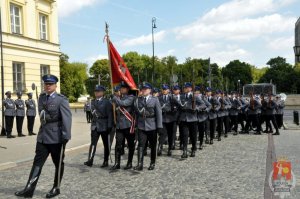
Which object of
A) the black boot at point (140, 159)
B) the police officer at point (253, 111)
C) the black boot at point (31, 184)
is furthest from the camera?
the police officer at point (253, 111)

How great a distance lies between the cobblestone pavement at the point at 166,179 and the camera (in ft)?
22.8

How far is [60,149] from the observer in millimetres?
6902

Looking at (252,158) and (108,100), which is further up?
(108,100)

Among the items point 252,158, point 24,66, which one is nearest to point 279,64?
point 24,66

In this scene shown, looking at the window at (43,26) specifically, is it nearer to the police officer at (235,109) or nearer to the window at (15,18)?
the window at (15,18)

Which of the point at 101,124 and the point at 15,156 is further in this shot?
the point at 15,156

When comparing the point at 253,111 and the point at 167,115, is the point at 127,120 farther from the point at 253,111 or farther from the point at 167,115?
the point at 253,111

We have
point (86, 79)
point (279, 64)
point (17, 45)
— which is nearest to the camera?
point (17, 45)

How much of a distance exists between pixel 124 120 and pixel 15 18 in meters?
20.1

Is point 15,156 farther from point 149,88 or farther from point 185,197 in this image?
point 185,197

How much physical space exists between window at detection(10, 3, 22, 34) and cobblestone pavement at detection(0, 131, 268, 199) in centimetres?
1774

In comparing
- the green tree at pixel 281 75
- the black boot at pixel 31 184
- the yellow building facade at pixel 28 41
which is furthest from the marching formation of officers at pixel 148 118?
the green tree at pixel 281 75

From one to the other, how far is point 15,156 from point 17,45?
16.3 meters

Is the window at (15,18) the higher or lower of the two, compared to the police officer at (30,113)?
higher
